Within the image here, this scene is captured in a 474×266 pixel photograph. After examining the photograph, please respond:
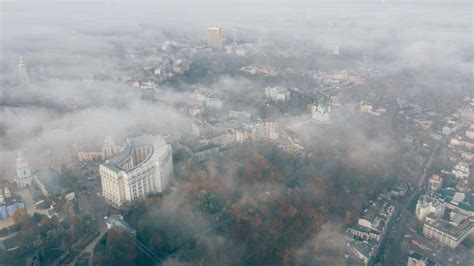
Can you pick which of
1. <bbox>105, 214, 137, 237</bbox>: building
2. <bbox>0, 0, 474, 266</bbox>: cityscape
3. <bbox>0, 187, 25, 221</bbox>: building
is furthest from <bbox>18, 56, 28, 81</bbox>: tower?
<bbox>105, 214, 137, 237</bbox>: building

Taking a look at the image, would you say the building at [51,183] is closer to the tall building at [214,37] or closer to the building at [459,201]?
the building at [459,201]

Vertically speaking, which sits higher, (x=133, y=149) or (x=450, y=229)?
(x=133, y=149)

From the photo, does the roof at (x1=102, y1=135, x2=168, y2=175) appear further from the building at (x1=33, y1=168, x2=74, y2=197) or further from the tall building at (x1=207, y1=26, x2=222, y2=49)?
the tall building at (x1=207, y1=26, x2=222, y2=49)

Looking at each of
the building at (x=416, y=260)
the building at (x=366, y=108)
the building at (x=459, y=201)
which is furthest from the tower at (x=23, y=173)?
the building at (x=366, y=108)

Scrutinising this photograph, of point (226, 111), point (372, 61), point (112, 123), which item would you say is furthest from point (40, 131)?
point (372, 61)

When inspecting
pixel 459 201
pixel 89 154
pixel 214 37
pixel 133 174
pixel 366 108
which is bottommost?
pixel 459 201

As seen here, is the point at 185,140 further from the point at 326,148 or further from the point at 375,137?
the point at 375,137

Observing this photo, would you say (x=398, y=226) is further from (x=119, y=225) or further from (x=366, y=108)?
(x=366, y=108)

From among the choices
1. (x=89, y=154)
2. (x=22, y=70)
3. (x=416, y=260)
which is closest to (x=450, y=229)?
(x=416, y=260)
